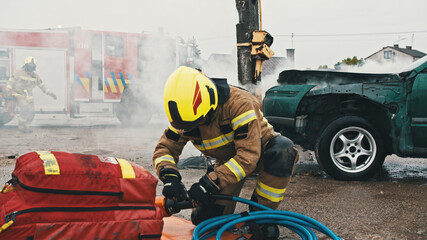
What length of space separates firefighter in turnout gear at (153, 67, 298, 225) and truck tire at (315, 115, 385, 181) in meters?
1.83

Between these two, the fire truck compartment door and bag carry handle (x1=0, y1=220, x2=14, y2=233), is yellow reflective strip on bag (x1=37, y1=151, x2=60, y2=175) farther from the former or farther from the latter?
the fire truck compartment door

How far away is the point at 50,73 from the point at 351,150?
11.6m

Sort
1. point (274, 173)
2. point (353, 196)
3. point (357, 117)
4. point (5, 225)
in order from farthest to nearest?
point (357, 117) → point (353, 196) → point (274, 173) → point (5, 225)

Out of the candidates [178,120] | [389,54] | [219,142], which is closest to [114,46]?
[219,142]

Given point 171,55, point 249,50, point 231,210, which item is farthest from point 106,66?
point 231,210

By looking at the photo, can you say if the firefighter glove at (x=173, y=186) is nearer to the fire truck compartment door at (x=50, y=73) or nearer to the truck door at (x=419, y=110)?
the truck door at (x=419, y=110)

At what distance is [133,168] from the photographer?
7.84ft

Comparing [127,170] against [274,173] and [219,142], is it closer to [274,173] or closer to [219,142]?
[219,142]

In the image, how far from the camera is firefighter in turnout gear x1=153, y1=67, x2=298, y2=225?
245 cm

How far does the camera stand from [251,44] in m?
5.44

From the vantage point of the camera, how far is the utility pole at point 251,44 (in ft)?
17.6

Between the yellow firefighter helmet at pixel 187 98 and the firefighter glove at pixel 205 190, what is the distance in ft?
1.16

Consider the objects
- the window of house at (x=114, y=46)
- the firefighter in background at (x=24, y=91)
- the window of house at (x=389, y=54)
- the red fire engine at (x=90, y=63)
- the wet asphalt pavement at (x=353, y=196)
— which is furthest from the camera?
the window of house at (x=389, y=54)

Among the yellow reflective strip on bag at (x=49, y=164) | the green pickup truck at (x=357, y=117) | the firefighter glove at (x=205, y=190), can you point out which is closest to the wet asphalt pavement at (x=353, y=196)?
the green pickup truck at (x=357, y=117)
